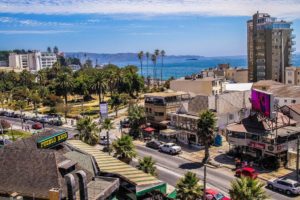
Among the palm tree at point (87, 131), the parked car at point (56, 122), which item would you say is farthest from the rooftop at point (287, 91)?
the parked car at point (56, 122)

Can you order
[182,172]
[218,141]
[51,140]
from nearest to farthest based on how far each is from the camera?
[51,140]
[182,172]
[218,141]

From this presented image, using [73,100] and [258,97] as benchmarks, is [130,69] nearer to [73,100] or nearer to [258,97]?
[73,100]

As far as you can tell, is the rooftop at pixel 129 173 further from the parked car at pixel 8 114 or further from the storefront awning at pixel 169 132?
the parked car at pixel 8 114

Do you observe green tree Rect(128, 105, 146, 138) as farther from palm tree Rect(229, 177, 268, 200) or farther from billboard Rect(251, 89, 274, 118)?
palm tree Rect(229, 177, 268, 200)

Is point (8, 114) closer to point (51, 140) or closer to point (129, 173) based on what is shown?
point (51, 140)

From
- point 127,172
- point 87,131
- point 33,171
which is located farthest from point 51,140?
point 87,131

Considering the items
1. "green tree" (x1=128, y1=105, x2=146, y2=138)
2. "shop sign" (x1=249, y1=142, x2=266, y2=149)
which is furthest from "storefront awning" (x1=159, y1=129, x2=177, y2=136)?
"shop sign" (x1=249, y1=142, x2=266, y2=149)
